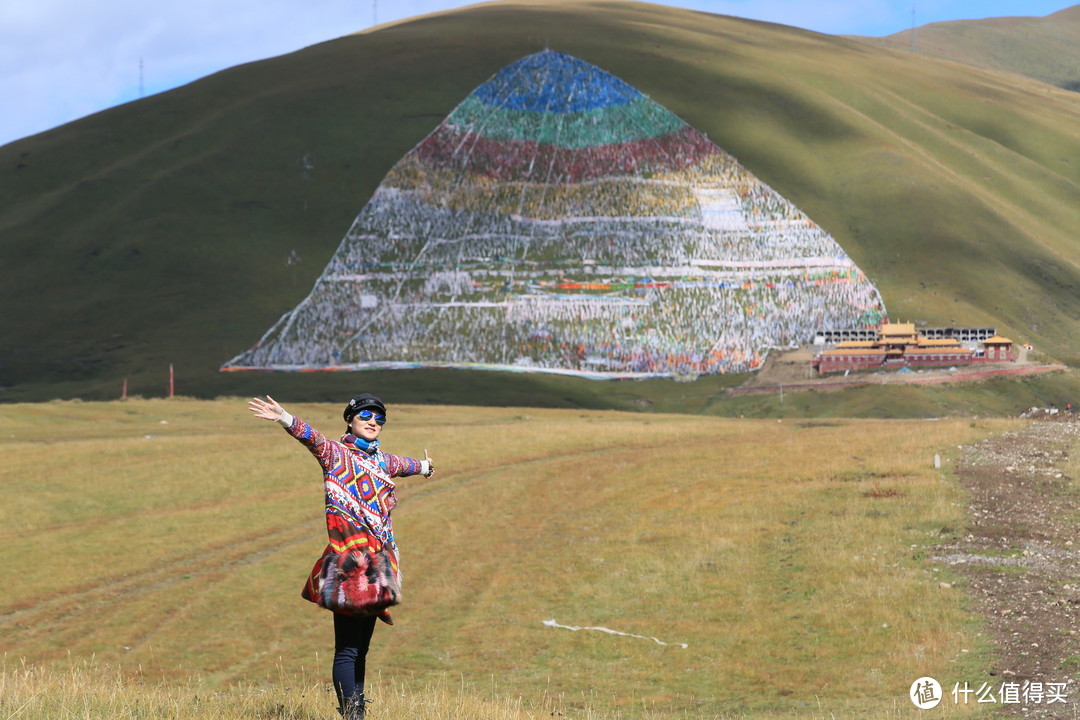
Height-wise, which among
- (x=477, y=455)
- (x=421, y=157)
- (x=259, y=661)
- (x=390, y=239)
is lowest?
(x=259, y=661)

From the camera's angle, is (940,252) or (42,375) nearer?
(42,375)

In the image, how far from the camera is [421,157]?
153750 mm

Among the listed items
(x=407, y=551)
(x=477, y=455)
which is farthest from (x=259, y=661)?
(x=477, y=455)

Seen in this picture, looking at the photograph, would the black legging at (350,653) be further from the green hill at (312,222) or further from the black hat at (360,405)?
the green hill at (312,222)

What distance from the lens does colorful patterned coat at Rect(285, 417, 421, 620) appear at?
603 inches

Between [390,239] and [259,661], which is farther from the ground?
[390,239]

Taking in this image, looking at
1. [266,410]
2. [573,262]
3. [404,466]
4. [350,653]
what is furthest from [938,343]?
[266,410]

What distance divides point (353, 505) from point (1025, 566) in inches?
795

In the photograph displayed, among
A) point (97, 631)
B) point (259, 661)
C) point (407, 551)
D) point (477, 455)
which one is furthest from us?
point (477, 455)

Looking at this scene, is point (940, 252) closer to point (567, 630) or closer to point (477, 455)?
point (477, 455)

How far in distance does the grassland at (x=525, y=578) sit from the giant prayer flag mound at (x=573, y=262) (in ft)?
230

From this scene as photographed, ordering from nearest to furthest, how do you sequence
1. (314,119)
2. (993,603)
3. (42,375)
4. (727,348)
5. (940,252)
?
(993,603)
(727,348)
(42,375)
(940,252)
(314,119)

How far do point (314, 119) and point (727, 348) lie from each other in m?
85.2

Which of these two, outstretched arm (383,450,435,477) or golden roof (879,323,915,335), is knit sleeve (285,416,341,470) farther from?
golden roof (879,323,915,335)
